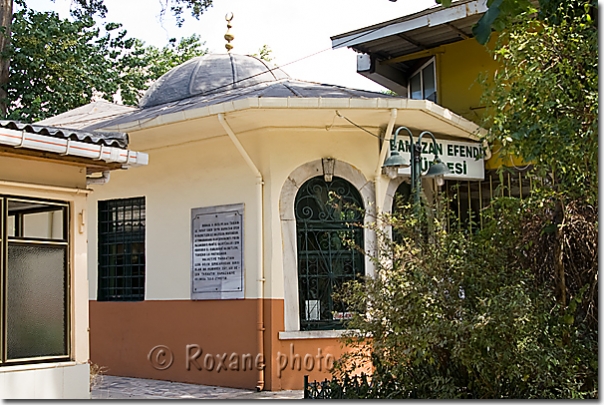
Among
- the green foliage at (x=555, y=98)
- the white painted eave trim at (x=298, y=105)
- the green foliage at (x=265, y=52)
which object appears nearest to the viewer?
the green foliage at (x=555, y=98)

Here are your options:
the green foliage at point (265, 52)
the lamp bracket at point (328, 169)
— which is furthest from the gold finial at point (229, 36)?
the green foliage at point (265, 52)

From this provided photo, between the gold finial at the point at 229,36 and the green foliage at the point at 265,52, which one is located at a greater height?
the green foliage at the point at 265,52

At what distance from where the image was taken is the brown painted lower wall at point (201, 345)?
10.3 m

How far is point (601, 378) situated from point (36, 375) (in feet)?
16.3

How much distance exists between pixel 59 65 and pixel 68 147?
874 cm

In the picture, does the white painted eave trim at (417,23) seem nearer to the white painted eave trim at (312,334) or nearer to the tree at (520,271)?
the tree at (520,271)

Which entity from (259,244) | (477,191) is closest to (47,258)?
(259,244)

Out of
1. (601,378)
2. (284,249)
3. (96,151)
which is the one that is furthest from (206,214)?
(601,378)

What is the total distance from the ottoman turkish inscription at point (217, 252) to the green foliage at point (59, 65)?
539cm

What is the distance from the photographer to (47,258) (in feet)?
25.2

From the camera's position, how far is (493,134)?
743cm

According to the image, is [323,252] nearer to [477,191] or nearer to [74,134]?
[477,191]

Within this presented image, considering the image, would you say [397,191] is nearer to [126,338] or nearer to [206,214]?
[206,214]

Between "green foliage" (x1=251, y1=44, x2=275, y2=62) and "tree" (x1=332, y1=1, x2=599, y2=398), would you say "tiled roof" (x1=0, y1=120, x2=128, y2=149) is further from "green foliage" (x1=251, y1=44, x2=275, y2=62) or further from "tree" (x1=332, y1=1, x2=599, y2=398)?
"green foliage" (x1=251, y1=44, x2=275, y2=62)
